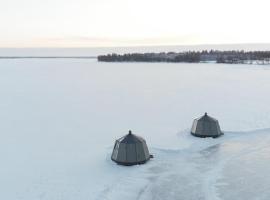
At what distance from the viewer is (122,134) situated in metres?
12.4

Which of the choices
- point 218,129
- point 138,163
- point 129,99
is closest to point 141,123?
point 218,129

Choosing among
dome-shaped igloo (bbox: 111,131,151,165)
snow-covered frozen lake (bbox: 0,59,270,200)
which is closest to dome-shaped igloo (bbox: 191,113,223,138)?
snow-covered frozen lake (bbox: 0,59,270,200)

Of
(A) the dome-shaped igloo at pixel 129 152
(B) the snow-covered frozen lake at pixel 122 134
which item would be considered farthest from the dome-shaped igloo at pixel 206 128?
(A) the dome-shaped igloo at pixel 129 152

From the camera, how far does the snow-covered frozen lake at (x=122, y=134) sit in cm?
815

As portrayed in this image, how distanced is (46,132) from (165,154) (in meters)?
4.41

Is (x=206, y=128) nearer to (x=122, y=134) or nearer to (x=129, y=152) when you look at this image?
(x=122, y=134)

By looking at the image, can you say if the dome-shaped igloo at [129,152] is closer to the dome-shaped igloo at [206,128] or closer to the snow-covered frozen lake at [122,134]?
the snow-covered frozen lake at [122,134]

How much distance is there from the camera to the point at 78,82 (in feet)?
89.4

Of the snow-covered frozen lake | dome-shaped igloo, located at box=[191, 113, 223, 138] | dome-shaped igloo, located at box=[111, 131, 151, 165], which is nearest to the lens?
the snow-covered frozen lake

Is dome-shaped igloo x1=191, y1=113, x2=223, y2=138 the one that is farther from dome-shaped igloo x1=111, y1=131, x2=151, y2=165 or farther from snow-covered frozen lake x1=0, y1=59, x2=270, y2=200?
dome-shaped igloo x1=111, y1=131, x2=151, y2=165

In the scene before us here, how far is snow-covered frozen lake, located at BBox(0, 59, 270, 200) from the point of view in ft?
26.7

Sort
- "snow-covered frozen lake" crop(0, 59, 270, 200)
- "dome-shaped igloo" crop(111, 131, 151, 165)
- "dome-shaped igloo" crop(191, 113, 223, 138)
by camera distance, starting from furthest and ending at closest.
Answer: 1. "dome-shaped igloo" crop(191, 113, 223, 138)
2. "dome-shaped igloo" crop(111, 131, 151, 165)
3. "snow-covered frozen lake" crop(0, 59, 270, 200)

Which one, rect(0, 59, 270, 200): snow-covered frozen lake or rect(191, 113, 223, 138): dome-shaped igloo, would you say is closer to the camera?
rect(0, 59, 270, 200): snow-covered frozen lake

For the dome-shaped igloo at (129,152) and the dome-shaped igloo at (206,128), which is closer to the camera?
the dome-shaped igloo at (129,152)
